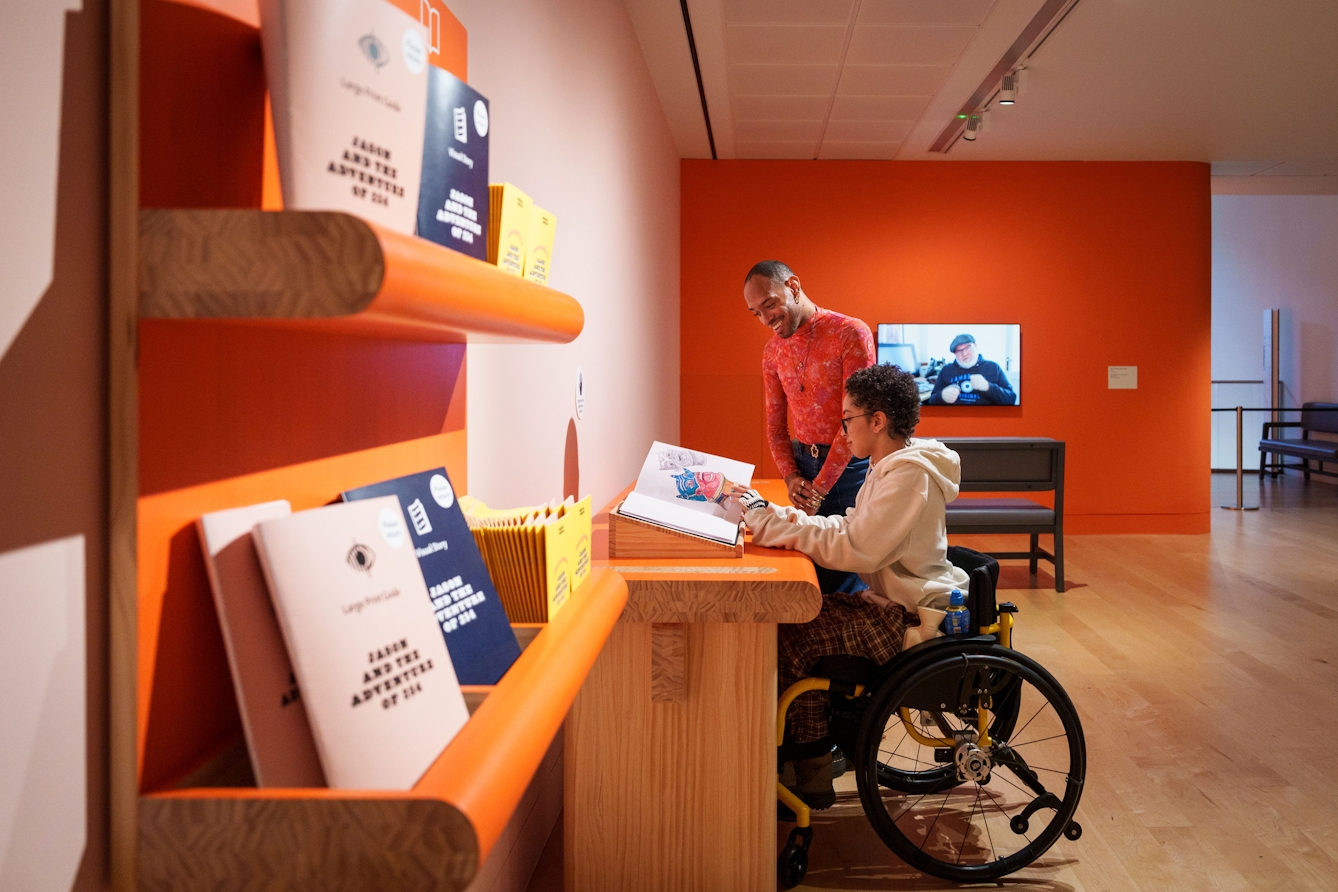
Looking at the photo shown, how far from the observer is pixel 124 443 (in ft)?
2.27

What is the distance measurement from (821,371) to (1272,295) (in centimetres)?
1033

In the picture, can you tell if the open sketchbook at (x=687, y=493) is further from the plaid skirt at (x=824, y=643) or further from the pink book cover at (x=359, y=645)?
the pink book cover at (x=359, y=645)

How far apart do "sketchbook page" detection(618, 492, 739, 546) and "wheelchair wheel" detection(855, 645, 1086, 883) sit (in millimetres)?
495

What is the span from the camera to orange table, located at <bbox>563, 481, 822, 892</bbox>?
1.98m

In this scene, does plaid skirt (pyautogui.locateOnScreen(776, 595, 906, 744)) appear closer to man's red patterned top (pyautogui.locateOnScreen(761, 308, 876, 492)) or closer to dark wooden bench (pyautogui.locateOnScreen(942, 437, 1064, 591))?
man's red patterned top (pyautogui.locateOnScreen(761, 308, 876, 492))

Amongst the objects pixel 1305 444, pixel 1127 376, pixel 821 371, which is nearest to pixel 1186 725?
pixel 821 371

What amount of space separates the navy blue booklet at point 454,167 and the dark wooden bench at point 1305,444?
10.1m

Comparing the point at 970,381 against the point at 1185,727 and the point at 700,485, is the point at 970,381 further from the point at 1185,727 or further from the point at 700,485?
the point at 700,485

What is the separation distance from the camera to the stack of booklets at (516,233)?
3.74 feet

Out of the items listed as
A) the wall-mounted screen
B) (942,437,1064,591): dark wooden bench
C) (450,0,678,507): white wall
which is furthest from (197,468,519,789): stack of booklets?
the wall-mounted screen

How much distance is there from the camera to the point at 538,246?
1.30m

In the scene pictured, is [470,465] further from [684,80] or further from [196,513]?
[684,80]

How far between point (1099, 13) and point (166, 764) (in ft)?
15.4

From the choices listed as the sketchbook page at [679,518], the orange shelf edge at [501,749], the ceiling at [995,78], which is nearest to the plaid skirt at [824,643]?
the sketchbook page at [679,518]
